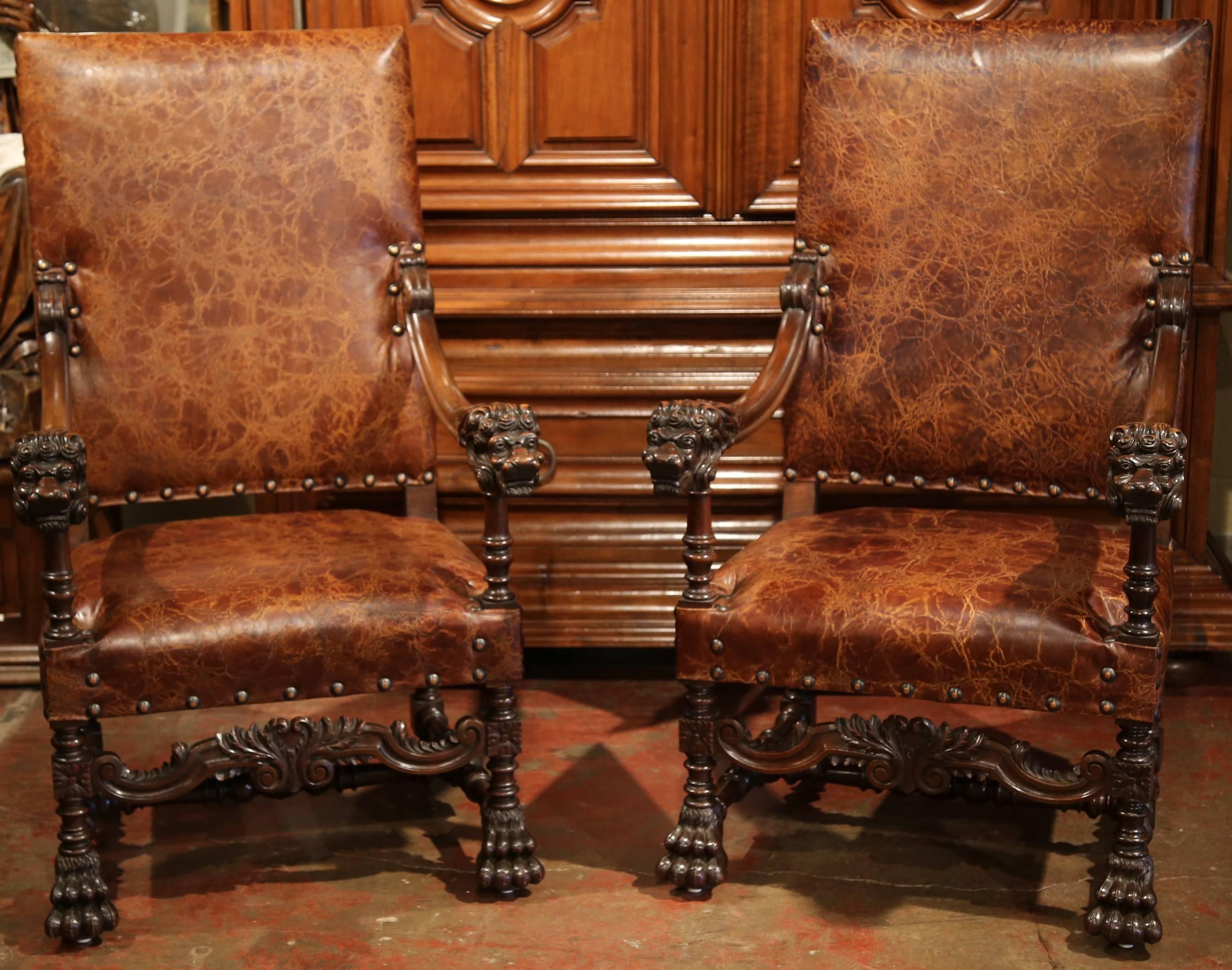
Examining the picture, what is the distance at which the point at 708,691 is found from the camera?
2100 mm

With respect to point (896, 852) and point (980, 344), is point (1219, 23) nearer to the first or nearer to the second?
point (980, 344)

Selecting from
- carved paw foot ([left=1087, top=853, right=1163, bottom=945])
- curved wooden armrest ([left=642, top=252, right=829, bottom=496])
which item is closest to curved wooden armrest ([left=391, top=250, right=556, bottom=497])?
curved wooden armrest ([left=642, top=252, right=829, bottom=496])

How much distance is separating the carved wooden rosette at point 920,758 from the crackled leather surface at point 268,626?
1.33 feet

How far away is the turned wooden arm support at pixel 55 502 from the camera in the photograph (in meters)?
1.90

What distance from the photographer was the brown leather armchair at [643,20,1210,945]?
1.94 meters

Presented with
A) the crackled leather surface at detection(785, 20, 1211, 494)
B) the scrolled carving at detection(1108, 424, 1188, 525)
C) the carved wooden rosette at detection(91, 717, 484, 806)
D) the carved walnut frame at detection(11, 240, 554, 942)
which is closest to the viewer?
the scrolled carving at detection(1108, 424, 1188, 525)

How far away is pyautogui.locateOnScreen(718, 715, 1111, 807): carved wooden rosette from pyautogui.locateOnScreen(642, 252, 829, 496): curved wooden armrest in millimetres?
395

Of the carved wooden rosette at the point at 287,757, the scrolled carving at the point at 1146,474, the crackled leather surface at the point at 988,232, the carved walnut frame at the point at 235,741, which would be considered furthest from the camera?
the crackled leather surface at the point at 988,232

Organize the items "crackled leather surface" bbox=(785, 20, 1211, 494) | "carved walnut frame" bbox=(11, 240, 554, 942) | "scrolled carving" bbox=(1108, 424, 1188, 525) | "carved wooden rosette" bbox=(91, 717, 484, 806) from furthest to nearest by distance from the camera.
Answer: "crackled leather surface" bbox=(785, 20, 1211, 494)
"carved wooden rosette" bbox=(91, 717, 484, 806)
"carved walnut frame" bbox=(11, 240, 554, 942)
"scrolled carving" bbox=(1108, 424, 1188, 525)

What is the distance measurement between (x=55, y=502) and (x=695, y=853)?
3.39 ft

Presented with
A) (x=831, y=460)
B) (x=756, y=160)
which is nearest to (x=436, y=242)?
(x=756, y=160)

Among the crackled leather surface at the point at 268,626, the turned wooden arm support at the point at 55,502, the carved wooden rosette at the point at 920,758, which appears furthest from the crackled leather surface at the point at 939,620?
the turned wooden arm support at the point at 55,502

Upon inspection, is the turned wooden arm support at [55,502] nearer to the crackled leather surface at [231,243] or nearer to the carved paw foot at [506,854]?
the crackled leather surface at [231,243]

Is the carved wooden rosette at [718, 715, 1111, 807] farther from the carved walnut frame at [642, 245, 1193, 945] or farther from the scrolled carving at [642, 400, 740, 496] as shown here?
the scrolled carving at [642, 400, 740, 496]
